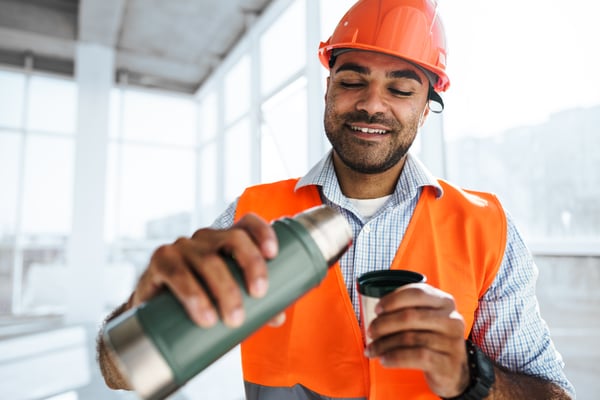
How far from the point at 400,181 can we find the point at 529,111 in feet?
4.84

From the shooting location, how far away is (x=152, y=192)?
25.5 feet

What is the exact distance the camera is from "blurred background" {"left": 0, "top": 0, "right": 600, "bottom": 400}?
2137mm

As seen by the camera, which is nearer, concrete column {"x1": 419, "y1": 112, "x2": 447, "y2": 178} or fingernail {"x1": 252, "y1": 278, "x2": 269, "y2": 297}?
fingernail {"x1": 252, "y1": 278, "x2": 269, "y2": 297}

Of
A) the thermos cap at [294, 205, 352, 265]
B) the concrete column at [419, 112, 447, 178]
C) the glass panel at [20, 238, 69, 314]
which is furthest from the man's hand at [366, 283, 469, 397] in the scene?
the glass panel at [20, 238, 69, 314]

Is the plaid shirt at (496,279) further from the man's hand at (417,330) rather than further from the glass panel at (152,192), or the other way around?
the glass panel at (152,192)

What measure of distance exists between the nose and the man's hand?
68 cm

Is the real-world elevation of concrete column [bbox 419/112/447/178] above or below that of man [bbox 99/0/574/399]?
above

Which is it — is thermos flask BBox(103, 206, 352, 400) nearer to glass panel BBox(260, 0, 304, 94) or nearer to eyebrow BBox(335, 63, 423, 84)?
eyebrow BBox(335, 63, 423, 84)

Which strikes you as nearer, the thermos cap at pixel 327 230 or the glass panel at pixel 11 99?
the thermos cap at pixel 327 230

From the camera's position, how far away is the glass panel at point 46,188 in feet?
21.1

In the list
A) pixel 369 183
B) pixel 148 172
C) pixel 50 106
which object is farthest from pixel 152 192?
pixel 369 183

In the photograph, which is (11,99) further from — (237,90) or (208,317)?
(208,317)

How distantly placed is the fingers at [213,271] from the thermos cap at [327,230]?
62mm

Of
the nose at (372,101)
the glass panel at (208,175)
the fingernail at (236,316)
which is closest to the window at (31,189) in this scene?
the glass panel at (208,175)
